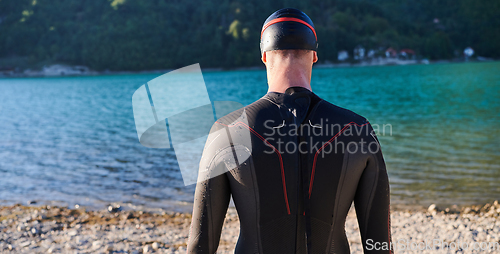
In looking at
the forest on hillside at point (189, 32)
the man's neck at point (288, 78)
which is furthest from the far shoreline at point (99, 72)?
the man's neck at point (288, 78)

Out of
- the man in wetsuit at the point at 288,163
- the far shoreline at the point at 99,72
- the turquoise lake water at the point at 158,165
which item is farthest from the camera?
the far shoreline at the point at 99,72

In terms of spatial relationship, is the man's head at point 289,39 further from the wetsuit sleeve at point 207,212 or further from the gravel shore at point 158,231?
the gravel shore at point 158,231

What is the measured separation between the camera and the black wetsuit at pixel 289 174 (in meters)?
1.70

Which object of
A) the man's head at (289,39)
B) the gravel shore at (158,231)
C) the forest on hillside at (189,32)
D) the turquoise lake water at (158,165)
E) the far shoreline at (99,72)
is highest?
the forest on hillside at (189,32)

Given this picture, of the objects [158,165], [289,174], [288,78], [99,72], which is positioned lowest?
[158,165]

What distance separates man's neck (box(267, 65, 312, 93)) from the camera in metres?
1.72

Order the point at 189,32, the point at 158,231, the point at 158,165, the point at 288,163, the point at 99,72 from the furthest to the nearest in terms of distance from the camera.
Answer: the point at 189,32 → the point at 99,72 → the point at 158,165 → the point at 158,231 → the point at 288,163

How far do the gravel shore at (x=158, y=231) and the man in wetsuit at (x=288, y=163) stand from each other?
4.12 meters

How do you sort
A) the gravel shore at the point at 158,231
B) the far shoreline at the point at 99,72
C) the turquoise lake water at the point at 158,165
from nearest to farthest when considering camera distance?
the gravel shore at the point at 158,231 → the turquoise lake water at the point at 158,165 → the far shoreline at the point at 99,72

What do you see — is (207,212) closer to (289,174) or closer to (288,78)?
(289,174)

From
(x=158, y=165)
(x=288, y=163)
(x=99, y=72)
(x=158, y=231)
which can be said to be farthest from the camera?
(x=99, y=72)

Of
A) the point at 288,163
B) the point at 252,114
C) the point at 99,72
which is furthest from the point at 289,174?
the point at 99,72

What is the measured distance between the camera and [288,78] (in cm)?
172

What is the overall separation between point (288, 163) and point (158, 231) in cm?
544
